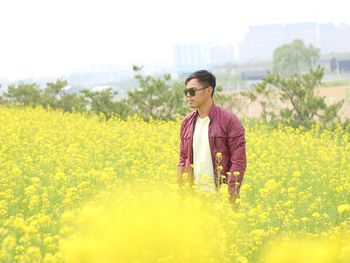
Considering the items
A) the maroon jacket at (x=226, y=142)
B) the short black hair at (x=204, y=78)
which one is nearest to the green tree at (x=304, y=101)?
the maroon jacket at (x=226, y=142)

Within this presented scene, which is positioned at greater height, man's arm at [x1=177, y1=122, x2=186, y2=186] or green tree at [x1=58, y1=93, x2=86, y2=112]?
man's arm at [x1=177, y1=122, x2=186, y2=186]

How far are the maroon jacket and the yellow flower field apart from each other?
19cm

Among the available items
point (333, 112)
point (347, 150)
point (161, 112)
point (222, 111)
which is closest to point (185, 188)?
point (222, 111)

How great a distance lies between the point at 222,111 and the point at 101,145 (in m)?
4.96

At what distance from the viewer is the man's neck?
4.12 metres

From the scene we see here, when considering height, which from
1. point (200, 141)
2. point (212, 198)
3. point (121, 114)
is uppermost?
point (200, 141)

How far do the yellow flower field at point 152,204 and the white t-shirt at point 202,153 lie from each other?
11 cm

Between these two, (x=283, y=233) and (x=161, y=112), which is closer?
(x=283, y=233)

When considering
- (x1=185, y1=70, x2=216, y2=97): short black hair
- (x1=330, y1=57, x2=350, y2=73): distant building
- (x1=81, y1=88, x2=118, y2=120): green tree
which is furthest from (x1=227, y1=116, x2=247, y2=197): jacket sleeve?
(x1=330, y1=57, x2=350, y2=73): distant building

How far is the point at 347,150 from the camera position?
9148 mm

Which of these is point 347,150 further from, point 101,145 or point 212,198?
point 212,198

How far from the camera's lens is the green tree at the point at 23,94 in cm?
1884

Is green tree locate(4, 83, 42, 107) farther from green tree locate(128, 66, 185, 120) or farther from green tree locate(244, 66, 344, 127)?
green tree locate(244, 66, 344, 127)

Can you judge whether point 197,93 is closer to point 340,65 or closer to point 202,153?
point 202,153
